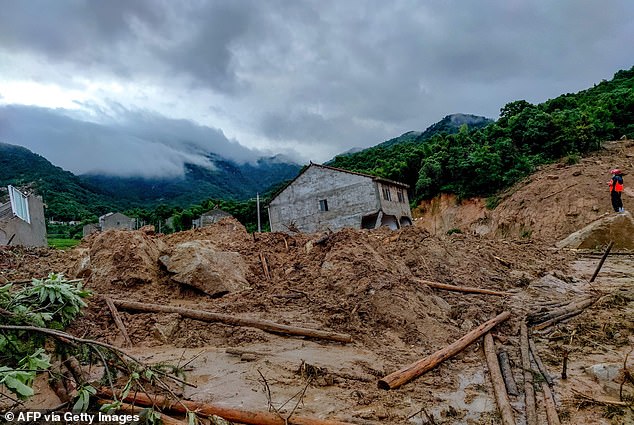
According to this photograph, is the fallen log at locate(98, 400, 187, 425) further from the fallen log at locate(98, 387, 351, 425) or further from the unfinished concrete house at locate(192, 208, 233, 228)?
the unfinished concrete house at locate(192, 208, 233, 228)

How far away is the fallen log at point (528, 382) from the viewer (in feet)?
11.2

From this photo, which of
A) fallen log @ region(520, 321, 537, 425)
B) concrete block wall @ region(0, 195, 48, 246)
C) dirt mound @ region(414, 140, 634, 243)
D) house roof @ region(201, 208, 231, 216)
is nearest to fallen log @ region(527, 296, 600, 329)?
fallen log @ region(520, 321, 537, 425)

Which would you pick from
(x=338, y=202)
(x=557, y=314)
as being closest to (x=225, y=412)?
(x=557, y=314)

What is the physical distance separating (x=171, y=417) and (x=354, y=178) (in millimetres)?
25574

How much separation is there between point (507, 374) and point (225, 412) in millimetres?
3096

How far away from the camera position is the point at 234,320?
565cm

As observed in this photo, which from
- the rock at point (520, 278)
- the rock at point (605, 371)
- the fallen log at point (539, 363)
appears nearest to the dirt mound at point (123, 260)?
the fallen log at point (539, 363)

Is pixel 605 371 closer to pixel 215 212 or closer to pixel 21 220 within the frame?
pixel 21 220

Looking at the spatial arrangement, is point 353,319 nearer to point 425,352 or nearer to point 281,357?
point 425,352

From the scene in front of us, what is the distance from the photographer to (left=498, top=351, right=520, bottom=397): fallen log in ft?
13.0

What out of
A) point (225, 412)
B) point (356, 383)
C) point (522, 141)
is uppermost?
point (522, 141)

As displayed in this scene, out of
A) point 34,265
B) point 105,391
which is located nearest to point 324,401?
point 105,391

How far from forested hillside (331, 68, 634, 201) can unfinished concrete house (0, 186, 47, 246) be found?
2471cm

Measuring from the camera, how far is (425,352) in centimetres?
513
